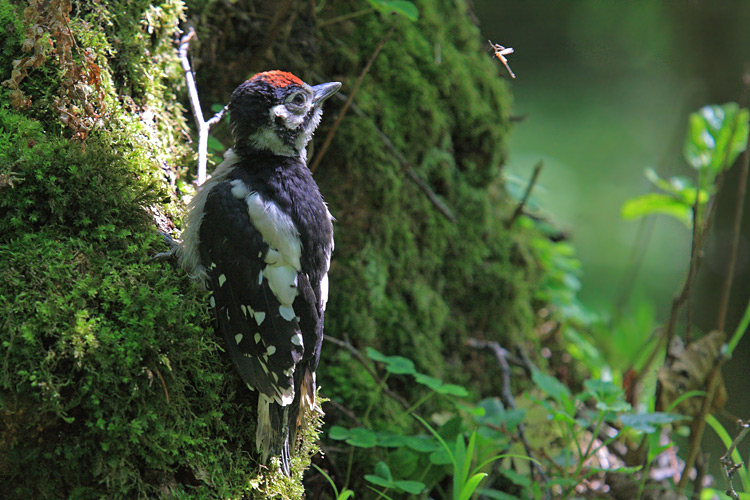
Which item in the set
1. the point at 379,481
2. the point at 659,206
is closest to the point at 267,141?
the point at 379,481

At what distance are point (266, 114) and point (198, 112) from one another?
42cm

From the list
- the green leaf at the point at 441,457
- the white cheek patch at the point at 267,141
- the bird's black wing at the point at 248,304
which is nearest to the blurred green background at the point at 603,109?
the green leaf at the point at 441,457

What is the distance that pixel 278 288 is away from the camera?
7.21 ft

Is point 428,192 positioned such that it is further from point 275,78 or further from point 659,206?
point 659,206

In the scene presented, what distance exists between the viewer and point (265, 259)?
2215 mm

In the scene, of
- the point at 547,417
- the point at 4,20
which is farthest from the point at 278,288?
the point at 547,417

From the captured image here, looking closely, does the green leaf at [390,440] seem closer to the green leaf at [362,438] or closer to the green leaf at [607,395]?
the green leaf at [362,438]

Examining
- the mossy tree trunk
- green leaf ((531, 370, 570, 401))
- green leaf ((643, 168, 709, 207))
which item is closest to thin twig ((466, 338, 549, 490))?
the mossy tree trunk

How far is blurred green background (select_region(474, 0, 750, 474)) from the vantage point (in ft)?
30.2

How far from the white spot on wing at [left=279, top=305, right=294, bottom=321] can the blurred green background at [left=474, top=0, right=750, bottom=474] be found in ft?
21.0

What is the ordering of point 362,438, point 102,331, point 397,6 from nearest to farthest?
point 102,331, point 362,438, point 397,6

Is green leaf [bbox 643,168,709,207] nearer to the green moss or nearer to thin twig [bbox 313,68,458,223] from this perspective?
thin twig [bbox 313,68,458,223]

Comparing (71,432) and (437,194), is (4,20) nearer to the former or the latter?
(71,432)

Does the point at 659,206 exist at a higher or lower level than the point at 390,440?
higher
